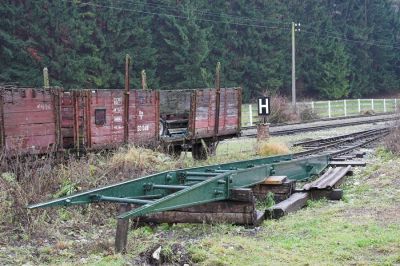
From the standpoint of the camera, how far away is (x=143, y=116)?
46.0 feet

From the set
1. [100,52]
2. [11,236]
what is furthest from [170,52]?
[11,236]

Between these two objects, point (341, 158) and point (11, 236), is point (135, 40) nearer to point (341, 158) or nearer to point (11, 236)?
point (341, 158)

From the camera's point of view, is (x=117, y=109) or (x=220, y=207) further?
(x=117, y=109)

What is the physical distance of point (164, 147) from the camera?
576 inches

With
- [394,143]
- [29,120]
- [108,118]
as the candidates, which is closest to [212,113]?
[108,118]

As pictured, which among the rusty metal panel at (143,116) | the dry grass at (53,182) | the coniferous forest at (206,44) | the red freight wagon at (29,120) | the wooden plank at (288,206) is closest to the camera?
the dry grass at (53,182)

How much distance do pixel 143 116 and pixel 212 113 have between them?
11.2ft

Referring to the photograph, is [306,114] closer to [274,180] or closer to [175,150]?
[175,150]

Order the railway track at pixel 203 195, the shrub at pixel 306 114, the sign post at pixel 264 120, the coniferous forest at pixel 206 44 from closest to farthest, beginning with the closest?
the railway track at pixel 203 195 → the sign post at pixel 264 120 → the shrub at pixel 306 114 → the coniferous forest at pixel 206 44

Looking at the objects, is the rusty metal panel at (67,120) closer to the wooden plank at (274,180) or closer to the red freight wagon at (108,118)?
Answer: the red freight wagon at (108,118)

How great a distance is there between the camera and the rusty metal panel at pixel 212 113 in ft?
52.3

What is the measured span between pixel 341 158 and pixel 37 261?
10.4 m

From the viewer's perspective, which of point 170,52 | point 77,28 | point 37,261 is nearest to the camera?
point 37,261

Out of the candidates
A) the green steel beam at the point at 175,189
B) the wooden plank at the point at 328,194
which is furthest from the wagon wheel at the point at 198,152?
the wooden plank at the point at 328,194
